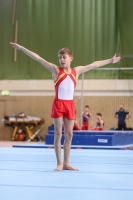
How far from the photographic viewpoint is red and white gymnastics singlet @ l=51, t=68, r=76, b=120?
14.4 ft

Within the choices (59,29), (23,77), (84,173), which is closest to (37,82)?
(23,77)

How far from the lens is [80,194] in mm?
2938

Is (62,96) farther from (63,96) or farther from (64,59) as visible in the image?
(64,59)

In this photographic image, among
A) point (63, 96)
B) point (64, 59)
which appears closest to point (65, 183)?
point (63, 96)

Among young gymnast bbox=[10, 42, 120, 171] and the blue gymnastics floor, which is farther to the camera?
young gymnast bbox=[10, 42, 120, 171]

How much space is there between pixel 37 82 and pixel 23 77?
2.42 feet

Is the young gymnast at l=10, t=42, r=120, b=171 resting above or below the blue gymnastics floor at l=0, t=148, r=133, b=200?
above

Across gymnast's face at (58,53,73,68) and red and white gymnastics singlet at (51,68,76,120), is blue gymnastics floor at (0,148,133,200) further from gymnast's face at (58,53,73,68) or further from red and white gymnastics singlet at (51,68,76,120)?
gymnast's face at (58,53,73,68)

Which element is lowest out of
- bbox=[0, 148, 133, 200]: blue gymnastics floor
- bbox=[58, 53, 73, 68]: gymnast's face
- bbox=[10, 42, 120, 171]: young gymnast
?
bbox=[0, 148, 133, 200]: blue gymnastics floor

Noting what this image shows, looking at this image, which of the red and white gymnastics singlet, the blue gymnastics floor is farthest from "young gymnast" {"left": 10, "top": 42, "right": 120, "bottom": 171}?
the blue gymnastics floor

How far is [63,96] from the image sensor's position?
443 centimetres

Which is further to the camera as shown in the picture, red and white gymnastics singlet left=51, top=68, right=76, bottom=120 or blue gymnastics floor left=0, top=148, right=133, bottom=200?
red and white gymnastics singlet left=51, top=68, right=76, bottom=120

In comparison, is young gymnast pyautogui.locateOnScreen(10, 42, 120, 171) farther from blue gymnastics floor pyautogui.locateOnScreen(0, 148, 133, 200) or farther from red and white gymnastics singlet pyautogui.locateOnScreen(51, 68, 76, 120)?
blue gymnastics floor pyautogui.locateOnScreen(0, 148, 133, 200)

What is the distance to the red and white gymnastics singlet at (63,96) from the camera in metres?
4.40
